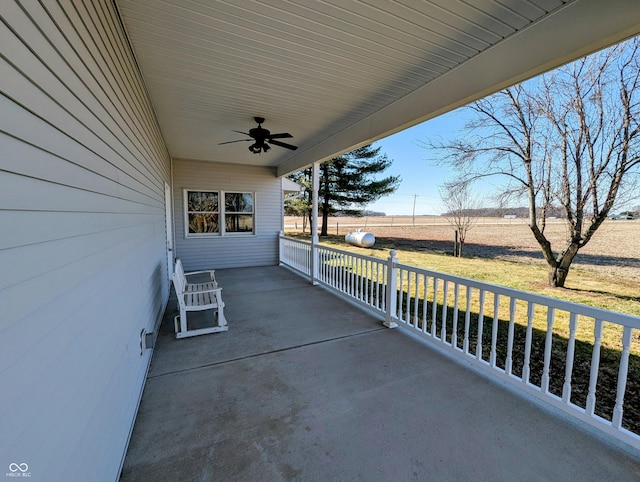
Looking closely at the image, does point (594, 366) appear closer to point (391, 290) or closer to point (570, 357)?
point (570, 357)

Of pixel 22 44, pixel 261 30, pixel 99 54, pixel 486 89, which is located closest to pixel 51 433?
pixel 22 44

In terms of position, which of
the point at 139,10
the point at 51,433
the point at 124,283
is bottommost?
the point at 51,433

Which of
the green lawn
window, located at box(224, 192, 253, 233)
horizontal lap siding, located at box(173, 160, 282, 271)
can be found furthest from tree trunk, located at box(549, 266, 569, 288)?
window, located at box(224, 192, 253, 233)

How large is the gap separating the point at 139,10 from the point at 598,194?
24.1 ft

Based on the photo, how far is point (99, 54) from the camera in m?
1.63

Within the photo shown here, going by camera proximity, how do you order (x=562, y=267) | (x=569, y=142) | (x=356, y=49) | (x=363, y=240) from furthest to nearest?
(x=363, y=240) < (x=562, y=267) < (x=569, y=142) < (x=356, y=49)

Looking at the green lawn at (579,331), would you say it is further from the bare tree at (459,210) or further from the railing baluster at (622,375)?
the bare tree at (459,210)

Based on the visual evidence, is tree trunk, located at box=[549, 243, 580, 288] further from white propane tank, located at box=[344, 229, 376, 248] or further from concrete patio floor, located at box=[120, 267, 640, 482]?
white propane tank, located at box=[344, 229, 376, 248]

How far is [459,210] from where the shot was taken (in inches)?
399

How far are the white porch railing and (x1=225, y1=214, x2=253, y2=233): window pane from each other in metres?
2.64

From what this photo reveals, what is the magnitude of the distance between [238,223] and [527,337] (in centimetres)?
685

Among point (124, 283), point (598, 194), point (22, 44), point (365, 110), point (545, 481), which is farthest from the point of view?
point (598, 194)

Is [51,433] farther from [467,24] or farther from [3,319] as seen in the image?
[467,24]

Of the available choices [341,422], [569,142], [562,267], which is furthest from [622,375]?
[569,142]
